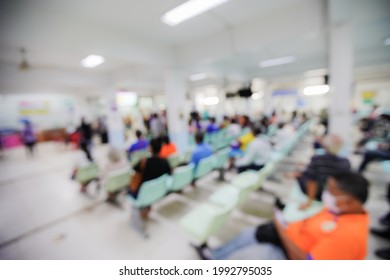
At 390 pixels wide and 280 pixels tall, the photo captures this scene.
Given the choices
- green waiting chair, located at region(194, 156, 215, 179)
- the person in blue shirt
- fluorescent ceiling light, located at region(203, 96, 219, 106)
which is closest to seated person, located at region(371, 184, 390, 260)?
green waiting chair, located at region(194, 156, 215, 179)

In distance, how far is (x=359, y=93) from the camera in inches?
424

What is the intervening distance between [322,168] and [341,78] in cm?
212

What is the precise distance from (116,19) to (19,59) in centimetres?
382

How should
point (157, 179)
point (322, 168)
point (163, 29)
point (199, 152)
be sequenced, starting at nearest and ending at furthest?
point (322, 168)
point (157, 179)
point (199, 152)
point (163, 29)

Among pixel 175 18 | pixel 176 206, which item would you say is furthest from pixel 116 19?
pixel 176 206

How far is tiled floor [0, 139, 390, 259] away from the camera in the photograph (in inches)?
72.9

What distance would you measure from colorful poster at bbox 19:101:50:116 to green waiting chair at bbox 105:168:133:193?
→ 922cm

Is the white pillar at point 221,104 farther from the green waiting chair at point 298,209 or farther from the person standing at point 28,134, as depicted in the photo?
the green waiting chair at point 298,209

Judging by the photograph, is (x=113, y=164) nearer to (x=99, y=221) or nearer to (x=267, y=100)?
(x=99, y=221)

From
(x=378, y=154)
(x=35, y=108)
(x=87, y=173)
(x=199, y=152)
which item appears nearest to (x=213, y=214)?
(x=199, y=152)

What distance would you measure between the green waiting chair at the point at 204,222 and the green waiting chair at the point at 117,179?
1345 mm

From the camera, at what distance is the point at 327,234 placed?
1065mm

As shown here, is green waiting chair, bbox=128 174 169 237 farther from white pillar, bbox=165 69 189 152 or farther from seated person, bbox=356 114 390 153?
seated person, bbox=356 114 390 153
